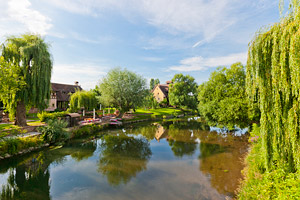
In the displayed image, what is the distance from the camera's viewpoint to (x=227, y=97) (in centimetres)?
1797

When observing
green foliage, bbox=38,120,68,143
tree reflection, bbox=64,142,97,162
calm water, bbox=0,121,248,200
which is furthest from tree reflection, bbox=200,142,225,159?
green foliage, bbox=38,120,68,143

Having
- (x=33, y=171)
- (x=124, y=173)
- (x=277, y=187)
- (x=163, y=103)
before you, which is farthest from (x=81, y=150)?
(x=163, y=103)

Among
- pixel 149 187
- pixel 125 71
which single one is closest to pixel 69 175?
pixel 149 187

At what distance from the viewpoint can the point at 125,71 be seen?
1185 inches

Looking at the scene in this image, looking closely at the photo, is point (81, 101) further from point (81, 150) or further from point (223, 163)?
point (223, 163)

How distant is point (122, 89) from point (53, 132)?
15397mm

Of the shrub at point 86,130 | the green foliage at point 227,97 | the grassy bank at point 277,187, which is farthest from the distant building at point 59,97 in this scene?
the grassy bank at point 277,187

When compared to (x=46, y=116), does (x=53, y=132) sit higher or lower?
lower

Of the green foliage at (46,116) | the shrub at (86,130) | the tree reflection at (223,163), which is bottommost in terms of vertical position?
the tree reflection at (223,163)

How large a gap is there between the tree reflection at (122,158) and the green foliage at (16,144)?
6.15 metres

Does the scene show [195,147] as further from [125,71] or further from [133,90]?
[125,71]

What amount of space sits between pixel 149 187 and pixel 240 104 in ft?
43.2

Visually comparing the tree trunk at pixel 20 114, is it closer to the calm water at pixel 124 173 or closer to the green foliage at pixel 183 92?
the calm water at pixel 124 173

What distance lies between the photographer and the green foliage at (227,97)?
53.8 feet
